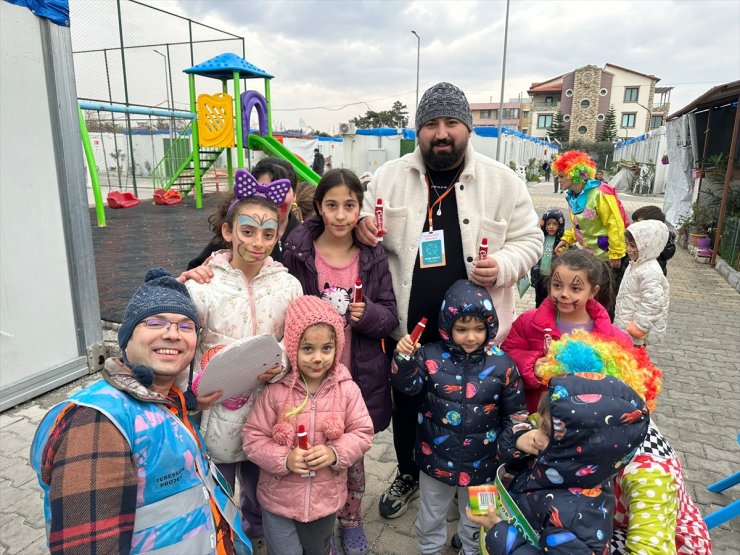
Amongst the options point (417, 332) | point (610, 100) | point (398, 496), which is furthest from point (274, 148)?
point (610, 100)

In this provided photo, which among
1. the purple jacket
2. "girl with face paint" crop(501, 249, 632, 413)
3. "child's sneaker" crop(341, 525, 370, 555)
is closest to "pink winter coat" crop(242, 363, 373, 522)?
the purple jacket

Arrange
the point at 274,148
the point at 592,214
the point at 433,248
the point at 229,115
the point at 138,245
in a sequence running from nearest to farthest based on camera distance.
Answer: the point at 433,248 < the point at 592,214 < the point at 138,245 < the point at 229,115 < the point at 274,148

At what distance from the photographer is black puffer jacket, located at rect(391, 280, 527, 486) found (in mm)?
2205

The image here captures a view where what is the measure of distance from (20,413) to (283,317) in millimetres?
2784

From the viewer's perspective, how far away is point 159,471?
1412mm

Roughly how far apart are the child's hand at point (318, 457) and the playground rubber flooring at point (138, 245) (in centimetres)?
373

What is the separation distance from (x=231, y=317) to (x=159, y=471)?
29.4 inches

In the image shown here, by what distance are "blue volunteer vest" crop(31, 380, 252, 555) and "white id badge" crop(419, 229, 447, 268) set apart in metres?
1.42

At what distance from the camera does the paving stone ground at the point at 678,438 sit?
102 inches

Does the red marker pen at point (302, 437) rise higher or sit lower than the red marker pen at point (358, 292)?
lower

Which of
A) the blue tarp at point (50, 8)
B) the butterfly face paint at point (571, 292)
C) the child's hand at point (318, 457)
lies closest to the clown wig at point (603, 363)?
the butterfly face paint at point (571, 292)

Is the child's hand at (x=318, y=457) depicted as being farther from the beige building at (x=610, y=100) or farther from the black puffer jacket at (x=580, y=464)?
the beige building at (x=610, y=100)

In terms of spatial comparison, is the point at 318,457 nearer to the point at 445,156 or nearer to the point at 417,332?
the point at 417,332

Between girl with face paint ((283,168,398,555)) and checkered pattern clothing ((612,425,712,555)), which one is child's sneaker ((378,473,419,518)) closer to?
girl with face paint ((283,168,398,555))
